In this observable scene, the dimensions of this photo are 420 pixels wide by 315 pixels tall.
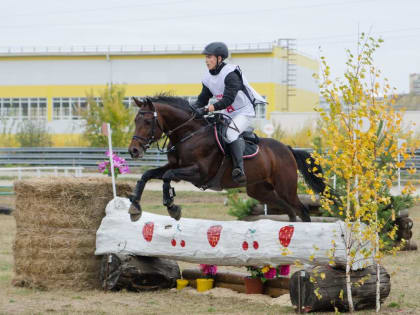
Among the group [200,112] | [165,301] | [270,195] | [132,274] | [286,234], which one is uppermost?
[200,112]

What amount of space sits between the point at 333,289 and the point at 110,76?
117 ft

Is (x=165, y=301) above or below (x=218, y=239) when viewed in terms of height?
→ below

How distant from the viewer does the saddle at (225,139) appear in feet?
25.4

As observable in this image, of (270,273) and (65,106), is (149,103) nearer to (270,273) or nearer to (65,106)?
(270,273)

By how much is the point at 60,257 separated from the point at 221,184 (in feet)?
6.53

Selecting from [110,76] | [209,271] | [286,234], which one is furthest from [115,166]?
[110,76]

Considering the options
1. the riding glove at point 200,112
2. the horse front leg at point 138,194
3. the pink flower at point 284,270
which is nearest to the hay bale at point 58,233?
the horse front leg at point 138,194

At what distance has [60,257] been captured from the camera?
26.7ft

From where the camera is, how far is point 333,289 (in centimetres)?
668

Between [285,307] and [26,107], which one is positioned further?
[26,107]

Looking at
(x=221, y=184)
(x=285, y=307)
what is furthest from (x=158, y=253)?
(x=285, y=307)

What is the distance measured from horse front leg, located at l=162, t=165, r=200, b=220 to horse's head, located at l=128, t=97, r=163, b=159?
0.36 m

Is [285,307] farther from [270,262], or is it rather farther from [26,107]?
[26,107]

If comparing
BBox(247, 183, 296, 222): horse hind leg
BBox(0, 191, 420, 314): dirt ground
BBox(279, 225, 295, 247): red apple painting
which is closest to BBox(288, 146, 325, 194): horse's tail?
BBox(247, 183, 296, 222): horse hind leg
